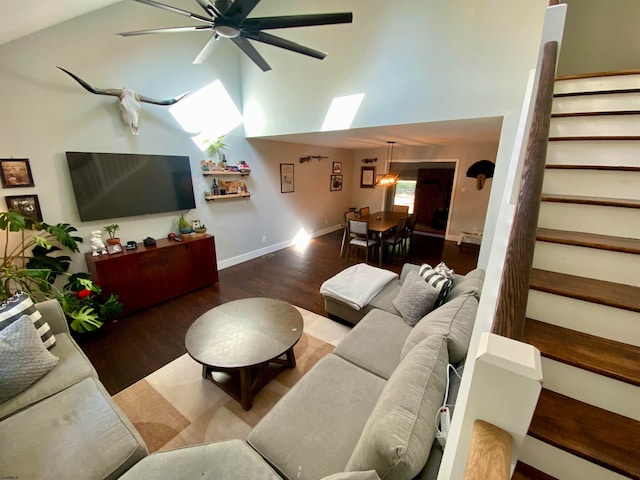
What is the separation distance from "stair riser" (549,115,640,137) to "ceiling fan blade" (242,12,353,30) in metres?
1.63

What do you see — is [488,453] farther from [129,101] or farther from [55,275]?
[129,101]

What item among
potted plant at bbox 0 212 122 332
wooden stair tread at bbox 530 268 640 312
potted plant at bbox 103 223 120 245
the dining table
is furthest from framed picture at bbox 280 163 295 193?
wooden stair tread at bbox 530 268 640 312

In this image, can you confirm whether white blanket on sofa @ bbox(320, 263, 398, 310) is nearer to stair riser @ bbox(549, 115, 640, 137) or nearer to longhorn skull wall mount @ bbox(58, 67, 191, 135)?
stair riser @ bbox(549, 115, 640, 137)

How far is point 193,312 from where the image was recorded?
314 cm

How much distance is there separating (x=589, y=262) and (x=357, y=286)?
1821 millimetres

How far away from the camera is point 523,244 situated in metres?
0.67

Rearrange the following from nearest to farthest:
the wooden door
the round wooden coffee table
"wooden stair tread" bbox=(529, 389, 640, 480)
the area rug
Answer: "wooden stair tread" bbox=(529, 389, 640, 480), the area rug, the round wooden coffee table, the wooden door

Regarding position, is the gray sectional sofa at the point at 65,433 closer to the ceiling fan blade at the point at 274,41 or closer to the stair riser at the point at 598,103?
the ceiling fan blade at the point at 274,41

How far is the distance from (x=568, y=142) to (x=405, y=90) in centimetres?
164

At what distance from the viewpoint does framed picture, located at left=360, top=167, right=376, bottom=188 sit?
7330 mm

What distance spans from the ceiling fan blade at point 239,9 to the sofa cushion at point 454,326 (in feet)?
7.63

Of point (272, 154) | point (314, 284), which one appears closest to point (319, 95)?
point (272, 154)

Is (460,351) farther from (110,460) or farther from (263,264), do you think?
(263,264)

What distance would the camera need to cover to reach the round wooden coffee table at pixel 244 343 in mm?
1826
